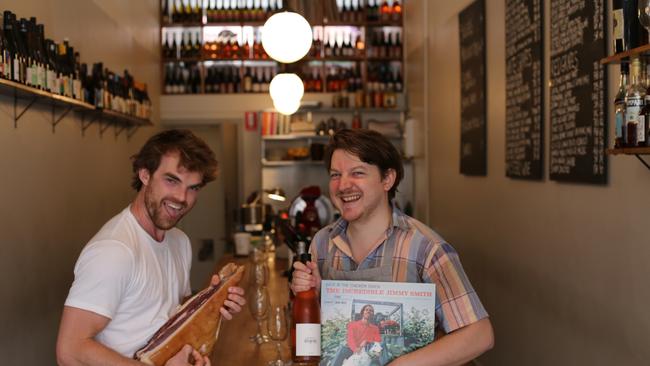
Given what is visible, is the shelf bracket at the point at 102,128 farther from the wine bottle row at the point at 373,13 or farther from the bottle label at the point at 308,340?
the bottle label at the point at 308,340

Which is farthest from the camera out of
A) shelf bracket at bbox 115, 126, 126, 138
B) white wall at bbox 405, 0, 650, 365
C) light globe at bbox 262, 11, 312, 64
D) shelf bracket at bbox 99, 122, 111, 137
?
shelf bracket at bbox 115, 126, 126, 138

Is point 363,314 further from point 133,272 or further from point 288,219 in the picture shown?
point 288,219

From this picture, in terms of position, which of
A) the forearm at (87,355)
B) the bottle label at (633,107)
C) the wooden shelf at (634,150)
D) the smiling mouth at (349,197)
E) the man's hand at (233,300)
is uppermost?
the bottle label at (633,107)

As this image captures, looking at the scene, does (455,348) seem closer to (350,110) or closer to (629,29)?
(629,29)

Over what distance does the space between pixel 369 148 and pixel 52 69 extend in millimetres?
2691

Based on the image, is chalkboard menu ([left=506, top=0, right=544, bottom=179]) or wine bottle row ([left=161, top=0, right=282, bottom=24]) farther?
wine bottle row ([left=161, top=0, right=282, bottom=24])

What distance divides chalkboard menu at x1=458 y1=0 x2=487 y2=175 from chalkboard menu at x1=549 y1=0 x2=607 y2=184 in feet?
3.96

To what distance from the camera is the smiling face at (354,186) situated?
74.4 inches

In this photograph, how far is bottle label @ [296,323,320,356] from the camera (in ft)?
5.83

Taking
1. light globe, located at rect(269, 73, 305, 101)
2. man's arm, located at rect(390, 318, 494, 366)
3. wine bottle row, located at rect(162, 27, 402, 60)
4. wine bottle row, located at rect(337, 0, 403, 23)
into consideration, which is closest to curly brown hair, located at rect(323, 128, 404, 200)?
man's arm, located at rect(390, 318, 494, 366)

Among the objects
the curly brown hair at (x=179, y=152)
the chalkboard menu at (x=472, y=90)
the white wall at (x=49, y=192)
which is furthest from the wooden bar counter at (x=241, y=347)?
the chalkboard menu at (x=472, y=90)

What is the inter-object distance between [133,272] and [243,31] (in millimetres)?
6370

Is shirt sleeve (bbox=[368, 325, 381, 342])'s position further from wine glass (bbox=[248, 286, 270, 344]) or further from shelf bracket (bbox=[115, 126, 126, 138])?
shelf bracket (bbox=[115, 126, 126, 138])

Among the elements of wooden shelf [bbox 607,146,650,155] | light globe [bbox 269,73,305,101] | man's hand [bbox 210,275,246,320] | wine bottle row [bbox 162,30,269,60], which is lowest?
man's hand [bbox 210,275,246,320]
